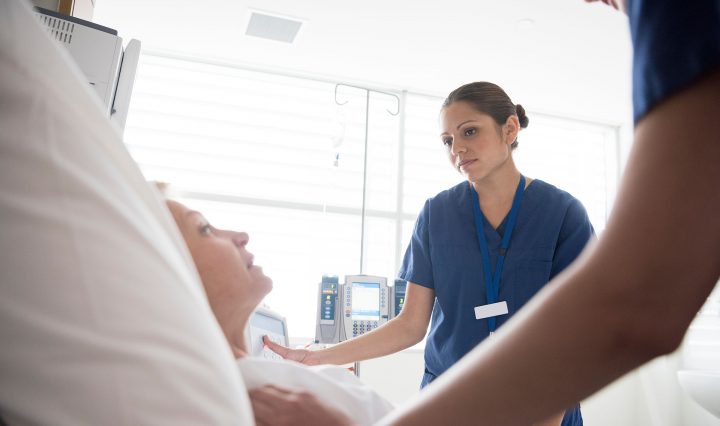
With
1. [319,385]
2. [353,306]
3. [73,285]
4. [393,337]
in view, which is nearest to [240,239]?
[319,385]

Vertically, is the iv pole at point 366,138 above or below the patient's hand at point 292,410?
above

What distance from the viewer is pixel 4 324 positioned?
0.44 metres

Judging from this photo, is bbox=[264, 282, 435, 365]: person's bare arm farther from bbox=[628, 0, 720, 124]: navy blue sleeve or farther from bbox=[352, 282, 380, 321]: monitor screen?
bbox=[352, 282, 380, 321]: monitor screen

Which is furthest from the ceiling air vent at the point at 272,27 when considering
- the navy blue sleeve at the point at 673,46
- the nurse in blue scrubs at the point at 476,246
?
the navy blue sleeve at the point at 673,46

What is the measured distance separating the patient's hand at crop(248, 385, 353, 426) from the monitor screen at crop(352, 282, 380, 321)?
9.75ft

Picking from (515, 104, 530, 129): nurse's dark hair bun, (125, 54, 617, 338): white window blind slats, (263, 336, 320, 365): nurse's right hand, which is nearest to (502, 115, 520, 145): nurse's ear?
(515, 104, 530, 129): nurse's dark hair bun

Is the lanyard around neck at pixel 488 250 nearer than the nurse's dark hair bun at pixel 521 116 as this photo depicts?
Yes

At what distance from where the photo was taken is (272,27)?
3.86 metres

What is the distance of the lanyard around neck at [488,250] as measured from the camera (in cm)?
177

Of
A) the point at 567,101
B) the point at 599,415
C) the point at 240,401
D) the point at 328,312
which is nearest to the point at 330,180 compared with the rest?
the point at 328,312

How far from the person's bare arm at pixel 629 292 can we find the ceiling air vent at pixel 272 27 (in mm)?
3633

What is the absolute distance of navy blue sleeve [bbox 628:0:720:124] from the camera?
0.45 m

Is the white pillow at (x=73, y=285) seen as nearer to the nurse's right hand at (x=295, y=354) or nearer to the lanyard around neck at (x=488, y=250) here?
the nurse's right hand at (x=295, y=354)

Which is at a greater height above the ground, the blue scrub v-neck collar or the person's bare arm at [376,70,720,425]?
the blue scrub v-neck collar
